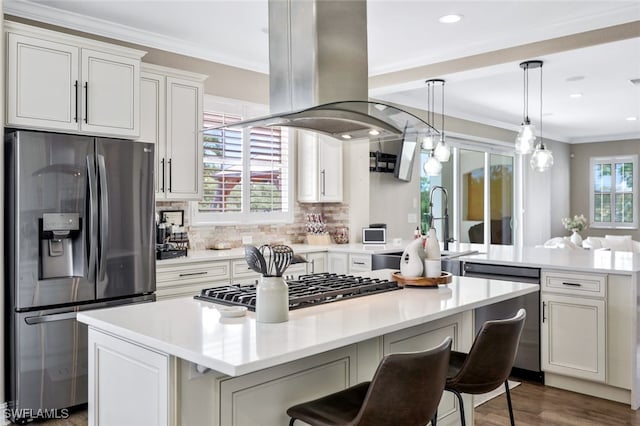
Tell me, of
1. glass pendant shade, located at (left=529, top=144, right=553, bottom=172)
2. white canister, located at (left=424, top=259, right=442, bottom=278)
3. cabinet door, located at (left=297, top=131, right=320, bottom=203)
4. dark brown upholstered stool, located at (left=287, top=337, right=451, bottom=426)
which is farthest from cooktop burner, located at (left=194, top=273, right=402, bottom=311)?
glass pendant shade, located at (left=529, top=144, right=553, bottom=172)

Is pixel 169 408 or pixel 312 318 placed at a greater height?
pixel 312 318

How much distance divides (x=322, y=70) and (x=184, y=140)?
2.13m

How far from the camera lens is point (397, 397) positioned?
168 cm

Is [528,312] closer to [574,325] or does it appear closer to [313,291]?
[574,325]

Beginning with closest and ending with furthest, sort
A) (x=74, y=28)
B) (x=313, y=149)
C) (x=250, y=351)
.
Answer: (x=250, y=351)
(x=74, y=28)
(x=313, y=149)

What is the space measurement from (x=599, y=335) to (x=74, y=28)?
4.29 m

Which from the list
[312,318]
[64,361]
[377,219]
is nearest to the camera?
[312,318]

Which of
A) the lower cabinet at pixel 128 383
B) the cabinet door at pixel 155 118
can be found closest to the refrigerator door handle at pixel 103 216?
the cabinet door at pixel 155 118

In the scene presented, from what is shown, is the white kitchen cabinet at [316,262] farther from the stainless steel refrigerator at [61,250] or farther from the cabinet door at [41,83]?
the cabinet door at [41,83]

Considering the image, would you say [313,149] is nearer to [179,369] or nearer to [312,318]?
[312,318]

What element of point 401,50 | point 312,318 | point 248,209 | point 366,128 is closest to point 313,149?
point 248,209

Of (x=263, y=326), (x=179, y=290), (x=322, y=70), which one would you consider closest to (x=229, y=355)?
(x=263, y=326)

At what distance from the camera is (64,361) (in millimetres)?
3273

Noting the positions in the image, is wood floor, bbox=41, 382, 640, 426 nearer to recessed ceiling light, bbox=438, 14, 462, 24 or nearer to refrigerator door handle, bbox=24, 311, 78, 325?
refrigerator door handle, bbox=24, 311, 78, 325
